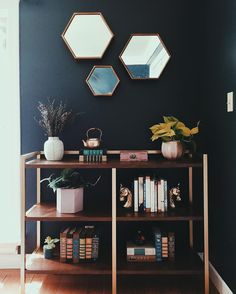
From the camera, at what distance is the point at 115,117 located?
110 inches

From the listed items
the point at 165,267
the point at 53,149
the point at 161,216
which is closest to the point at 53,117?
the point at 53,149

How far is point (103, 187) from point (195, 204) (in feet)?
2.30

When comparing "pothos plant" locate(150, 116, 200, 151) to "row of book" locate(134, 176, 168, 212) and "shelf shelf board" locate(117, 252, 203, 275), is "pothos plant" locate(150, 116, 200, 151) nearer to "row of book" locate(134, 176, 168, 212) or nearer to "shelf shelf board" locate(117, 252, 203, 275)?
"row of book" locate(134, 176, 168, 212)

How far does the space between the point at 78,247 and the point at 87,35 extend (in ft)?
5.04

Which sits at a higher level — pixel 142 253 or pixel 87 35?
pixel 87 35

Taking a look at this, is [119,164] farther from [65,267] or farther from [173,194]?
[65,267]

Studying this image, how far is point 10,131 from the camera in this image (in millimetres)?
2844

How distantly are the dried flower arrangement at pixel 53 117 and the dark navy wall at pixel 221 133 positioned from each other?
103 centimetres

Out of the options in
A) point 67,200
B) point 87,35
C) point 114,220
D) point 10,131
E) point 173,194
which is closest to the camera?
point 114,220

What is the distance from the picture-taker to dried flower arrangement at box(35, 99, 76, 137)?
2.58m

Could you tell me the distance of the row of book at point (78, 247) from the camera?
2.48m

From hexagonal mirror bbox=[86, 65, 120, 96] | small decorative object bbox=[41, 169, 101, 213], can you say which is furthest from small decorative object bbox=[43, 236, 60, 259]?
hexagonal mirror bbox=[86, 65, 120, 96]

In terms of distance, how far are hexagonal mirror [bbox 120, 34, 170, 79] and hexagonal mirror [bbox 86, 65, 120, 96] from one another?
120mm

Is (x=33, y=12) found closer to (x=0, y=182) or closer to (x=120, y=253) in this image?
(x=0, y=182)
